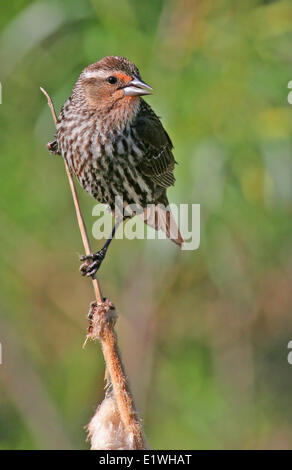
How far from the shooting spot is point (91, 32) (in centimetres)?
412

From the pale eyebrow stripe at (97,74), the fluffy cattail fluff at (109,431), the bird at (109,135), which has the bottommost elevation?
the fluffy cattail fluff at (109,431)

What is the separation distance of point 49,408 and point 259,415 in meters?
1.09

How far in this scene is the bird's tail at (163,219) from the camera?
12.7ft

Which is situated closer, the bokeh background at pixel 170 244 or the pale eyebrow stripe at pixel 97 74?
the pale eyebrow stripe at pixel 97 74

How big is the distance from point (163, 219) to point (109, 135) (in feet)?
2.12

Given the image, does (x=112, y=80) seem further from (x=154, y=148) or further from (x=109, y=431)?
(x=109, y=431)

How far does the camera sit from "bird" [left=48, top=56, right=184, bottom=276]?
10.8ft

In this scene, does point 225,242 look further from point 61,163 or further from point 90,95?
point 90,95

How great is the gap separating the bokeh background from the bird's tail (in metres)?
0.09

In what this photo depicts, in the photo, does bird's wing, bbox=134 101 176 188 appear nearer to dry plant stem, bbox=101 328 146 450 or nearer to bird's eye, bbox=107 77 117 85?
bird's eye, bbox=107 77 117 85

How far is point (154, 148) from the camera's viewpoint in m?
3.58

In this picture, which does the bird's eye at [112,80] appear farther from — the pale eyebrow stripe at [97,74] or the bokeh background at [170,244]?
the bokeh background at [170,244]

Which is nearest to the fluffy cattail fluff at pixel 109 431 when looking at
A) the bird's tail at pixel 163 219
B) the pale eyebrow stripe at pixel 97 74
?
the pale eyebrow stripe at pixel 97 74

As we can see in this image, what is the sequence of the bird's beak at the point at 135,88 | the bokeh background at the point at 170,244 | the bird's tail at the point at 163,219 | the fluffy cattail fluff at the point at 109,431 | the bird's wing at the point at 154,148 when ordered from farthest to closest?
1. the bokeh background at the point at 170,244
2. the bird's tail at the point at 163,219
3. the bird's wing at the point at 154,148
4. the bird's beak at the point at 135,88
5. the fluffy cattail fluff at the point at 109,431
